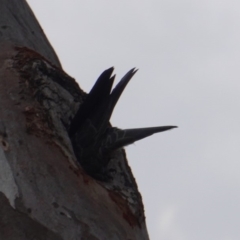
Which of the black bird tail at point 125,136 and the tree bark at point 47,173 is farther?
the black bird tail at point 125,136

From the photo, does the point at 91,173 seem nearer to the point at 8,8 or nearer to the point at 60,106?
the point at 60,106

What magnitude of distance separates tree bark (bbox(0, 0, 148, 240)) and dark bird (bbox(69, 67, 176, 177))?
0.05m

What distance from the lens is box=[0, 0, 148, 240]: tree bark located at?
79.0 inches

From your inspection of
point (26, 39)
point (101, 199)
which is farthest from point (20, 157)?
point (26, 39)

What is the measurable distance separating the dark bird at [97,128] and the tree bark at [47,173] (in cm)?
5

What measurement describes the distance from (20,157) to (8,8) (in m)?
0.88

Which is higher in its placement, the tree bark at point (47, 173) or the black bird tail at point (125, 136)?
the black bird tail at point (125, 136)

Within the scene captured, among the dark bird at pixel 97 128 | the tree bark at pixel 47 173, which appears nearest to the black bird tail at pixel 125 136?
the dark bird at pixel 97 128

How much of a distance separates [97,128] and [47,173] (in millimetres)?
335

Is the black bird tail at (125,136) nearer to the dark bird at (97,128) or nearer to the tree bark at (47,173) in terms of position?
the dark bird at (97,128)

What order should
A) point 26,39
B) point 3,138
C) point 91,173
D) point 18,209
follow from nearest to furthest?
1. point 18,209
2. point 3,138
3. point 91,173
4. point 26,39

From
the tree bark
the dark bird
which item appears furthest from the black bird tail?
the tree bark

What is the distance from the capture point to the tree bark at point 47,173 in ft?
6.58

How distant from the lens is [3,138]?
7.09 feet
